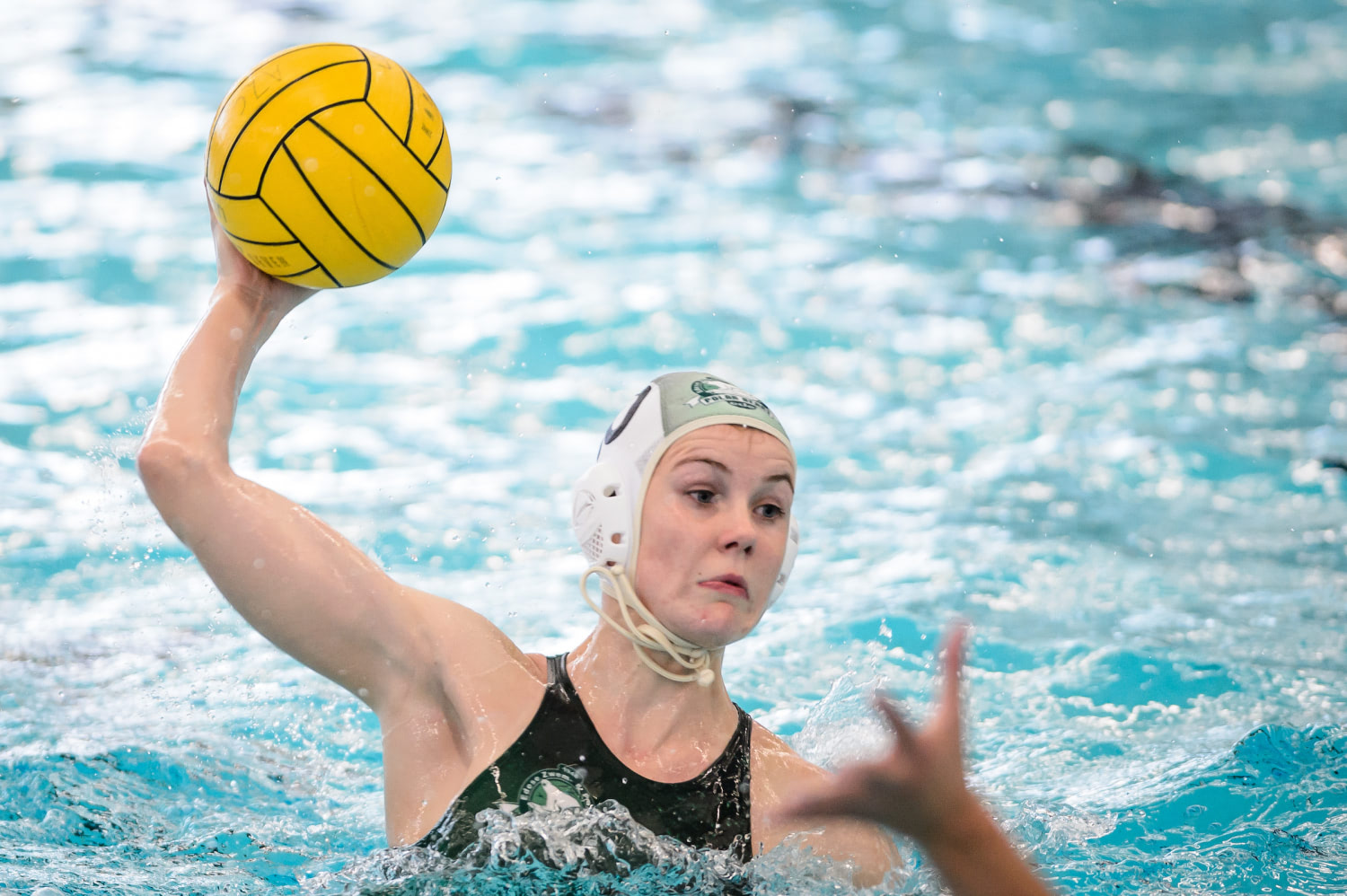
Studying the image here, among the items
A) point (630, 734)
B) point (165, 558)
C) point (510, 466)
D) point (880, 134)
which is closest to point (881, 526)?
point (510, 466)

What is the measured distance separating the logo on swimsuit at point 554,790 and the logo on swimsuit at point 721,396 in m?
0.78

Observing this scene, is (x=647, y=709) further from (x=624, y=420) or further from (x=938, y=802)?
(x=938, y=802)

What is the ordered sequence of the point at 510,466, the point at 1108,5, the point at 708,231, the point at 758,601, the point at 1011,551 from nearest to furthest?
the point at 758,601 < the point at 1011,551 < the point at 510,466 < the point at 708,231 < the point at 1108,5

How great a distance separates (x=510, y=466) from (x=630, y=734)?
367cm

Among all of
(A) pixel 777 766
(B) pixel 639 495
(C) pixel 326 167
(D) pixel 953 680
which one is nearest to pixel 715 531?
(B) pixel 639 495

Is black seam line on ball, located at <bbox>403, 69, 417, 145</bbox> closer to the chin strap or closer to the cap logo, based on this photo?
the cap logo

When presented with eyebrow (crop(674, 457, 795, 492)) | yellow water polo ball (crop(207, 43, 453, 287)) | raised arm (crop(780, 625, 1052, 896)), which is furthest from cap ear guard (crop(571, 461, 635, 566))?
raised arm (crop(780, 625, 1052, 896))

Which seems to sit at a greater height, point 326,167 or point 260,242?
point 326,167

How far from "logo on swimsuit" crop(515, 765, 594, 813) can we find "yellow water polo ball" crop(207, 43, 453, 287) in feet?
3.52

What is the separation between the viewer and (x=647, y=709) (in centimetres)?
282

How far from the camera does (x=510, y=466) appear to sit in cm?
638

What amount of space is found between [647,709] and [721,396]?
2.18 ft

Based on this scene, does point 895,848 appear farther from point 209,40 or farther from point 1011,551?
point 209,40

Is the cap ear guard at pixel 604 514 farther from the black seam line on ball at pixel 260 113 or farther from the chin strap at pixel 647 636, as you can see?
the black seam line on ball at pixel 260 113
